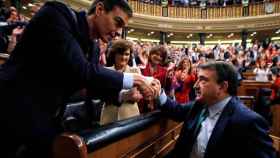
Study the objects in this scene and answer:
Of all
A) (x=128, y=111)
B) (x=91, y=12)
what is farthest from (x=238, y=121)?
(x=91, y=12)

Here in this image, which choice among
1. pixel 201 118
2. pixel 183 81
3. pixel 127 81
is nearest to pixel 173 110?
pixel 201 118

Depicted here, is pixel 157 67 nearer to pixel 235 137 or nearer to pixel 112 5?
pixel 235 137

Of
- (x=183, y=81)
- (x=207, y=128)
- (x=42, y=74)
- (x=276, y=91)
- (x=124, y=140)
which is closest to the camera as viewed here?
(x=42, y=74)

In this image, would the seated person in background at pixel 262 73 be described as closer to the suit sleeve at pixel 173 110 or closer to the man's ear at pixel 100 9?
the suit sleeve at pixel 173 110

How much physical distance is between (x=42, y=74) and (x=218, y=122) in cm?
106

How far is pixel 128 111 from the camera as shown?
6.75ft

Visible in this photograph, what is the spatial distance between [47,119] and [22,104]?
90mm

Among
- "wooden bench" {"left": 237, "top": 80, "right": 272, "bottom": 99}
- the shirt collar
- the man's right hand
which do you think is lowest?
"wooden bench" {"left": 237, "top": 80, "right": 272, "bottom": 99}

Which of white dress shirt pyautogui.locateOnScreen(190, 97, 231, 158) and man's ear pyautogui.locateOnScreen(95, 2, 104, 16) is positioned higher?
man's ear pyautogui.locateOnScreen(95, 2, 104, 16)

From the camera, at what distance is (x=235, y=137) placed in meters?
1.65

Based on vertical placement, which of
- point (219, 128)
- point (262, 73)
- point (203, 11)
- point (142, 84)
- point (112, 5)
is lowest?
point (219, 128)

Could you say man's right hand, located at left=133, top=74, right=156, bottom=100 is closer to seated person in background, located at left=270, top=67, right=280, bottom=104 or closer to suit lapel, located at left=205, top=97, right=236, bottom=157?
suit lapel, located at left=205, top=97, right=236, bottom=157

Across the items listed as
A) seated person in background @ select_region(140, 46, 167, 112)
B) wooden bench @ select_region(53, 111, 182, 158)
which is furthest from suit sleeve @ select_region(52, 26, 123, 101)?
seated person in background @ select_region(140, 46, 167, 112)

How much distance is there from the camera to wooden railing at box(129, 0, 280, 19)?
1686cm
